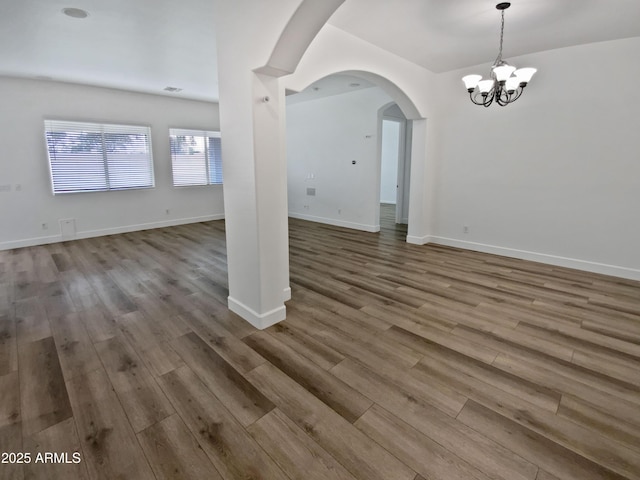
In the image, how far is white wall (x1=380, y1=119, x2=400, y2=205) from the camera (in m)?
12.1

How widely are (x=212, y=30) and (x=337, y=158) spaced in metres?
4.11

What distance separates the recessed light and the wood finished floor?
2.96 metres

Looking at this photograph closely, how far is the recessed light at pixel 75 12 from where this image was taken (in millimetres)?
3172

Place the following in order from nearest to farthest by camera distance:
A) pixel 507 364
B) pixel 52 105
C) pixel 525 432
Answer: pixel 525 432
pixel 507 364
pixel 52 105

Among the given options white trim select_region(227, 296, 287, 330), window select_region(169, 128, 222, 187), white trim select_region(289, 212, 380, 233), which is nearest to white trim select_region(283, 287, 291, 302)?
white trim select_region(227, 296, 287, 330)

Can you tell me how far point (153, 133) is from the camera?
717cm

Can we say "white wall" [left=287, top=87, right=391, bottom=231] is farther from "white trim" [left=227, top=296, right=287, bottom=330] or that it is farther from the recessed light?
the recessed light

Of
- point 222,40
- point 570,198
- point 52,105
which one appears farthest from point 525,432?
point 52,105

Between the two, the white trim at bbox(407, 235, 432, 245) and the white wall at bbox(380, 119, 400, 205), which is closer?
the white trim at bbox(407, 235, 432, 245)

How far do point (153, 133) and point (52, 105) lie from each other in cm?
177

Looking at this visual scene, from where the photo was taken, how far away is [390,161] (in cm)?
1225

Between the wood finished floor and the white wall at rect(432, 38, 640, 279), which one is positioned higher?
the white wall at rect(432, 38, 640, 279)

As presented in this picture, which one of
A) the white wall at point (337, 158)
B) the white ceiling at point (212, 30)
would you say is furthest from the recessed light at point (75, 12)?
the white wall at point (337, 158)

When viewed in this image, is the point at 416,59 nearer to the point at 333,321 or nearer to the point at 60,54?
the point at 333,321
